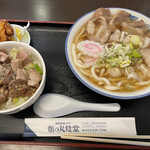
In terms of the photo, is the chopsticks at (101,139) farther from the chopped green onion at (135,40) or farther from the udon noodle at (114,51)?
the chopped green onion at (135,40)

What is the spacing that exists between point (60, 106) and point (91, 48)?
2.47ft

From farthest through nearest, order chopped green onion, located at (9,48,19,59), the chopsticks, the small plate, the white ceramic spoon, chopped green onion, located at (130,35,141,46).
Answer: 1. the small plate
2. chopped green onion, located at (130,35,141,46)
3. chopped green onion, located at (9,48,19,59)
4. the white ceramic spoon
5. the chopsticks

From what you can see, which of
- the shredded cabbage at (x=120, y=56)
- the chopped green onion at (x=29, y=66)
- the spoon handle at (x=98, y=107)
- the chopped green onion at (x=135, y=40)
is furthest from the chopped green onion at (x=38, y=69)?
the chopped green onion at (x=135, y=40)

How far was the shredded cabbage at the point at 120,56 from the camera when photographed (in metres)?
1.47

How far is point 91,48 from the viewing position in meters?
1.63

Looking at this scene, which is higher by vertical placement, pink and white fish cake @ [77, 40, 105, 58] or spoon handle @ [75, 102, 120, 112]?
pink and white fish cake @ [77, 40, 105, 58]

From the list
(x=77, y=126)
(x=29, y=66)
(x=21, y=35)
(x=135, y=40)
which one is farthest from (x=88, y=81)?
(x=21, y=35)

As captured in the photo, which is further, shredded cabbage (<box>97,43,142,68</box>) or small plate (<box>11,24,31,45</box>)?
small plate (<box>11,24,31,45</box>)

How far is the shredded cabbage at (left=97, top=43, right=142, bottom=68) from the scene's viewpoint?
147 cm

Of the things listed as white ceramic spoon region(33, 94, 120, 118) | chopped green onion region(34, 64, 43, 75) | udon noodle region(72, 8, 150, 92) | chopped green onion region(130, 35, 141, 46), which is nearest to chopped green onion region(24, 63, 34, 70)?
chopped green onion region(34, 64, 43, 75)

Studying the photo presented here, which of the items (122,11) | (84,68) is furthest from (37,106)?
(122,11)

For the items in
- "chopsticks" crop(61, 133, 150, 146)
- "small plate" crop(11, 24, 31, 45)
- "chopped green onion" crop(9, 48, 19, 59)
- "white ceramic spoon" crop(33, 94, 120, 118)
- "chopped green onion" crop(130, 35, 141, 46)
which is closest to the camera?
"chopsticks" crop(61, 133, 150, 146)

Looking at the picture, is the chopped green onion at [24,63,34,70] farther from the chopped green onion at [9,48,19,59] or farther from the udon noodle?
the udon noodle

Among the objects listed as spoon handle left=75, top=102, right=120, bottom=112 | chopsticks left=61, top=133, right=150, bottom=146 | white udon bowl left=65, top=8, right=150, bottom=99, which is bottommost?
chopsticks left=61, top=133, right=150, bottom=146
